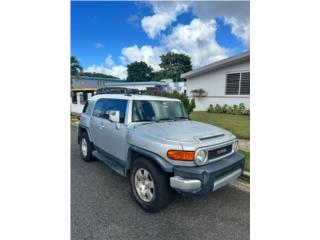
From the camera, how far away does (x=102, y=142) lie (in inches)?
156

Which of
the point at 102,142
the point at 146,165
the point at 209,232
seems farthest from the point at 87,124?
the point at 209,232

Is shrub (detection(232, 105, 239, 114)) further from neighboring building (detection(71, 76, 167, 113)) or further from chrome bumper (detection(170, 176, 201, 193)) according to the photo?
chrome bumper (detection(170, 176, 201, 193))

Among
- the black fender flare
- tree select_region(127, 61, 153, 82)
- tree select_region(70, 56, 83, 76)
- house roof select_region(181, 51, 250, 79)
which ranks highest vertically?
tree select_region(127, 61, 153, 82)

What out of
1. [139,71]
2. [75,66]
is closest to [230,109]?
[75,66]

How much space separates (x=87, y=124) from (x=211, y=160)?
3.42 meters

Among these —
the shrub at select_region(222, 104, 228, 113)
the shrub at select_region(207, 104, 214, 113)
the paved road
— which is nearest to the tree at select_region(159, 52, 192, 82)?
the shrub at select_region(207, 104, 214, 113)

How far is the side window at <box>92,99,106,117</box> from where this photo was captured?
4.38 meters

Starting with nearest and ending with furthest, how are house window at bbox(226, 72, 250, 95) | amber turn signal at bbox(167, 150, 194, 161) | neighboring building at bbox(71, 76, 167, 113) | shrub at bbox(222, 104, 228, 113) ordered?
amber turn signal at bbox(167, 150, 194, 161), house window at bbox(226, 72, 250, 95), shrub at bbox(222, 104, 228, 113), neighboring building at bbox(71, 76, 167, 113)

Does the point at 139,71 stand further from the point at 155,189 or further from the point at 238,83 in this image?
the point at 155,189

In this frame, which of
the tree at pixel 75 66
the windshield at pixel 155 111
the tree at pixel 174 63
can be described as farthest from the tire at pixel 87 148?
the tree at pixel 174 63

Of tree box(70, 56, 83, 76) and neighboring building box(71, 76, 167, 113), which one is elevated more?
tree box(70, 56, 83, 76)

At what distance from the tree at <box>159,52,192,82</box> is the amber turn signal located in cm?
4992
